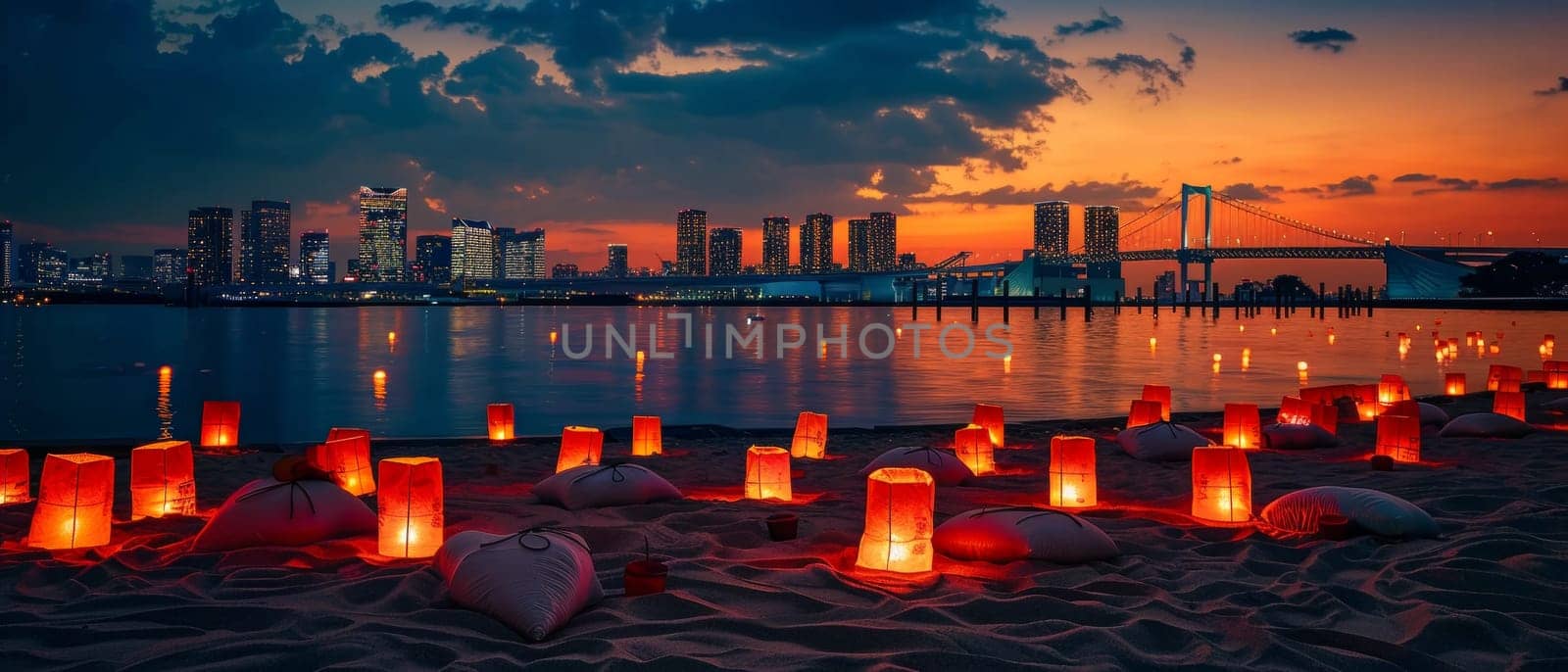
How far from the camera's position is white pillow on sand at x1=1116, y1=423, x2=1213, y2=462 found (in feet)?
31.8

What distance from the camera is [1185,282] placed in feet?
429

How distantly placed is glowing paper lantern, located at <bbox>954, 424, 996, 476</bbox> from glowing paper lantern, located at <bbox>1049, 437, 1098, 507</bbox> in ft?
5.73

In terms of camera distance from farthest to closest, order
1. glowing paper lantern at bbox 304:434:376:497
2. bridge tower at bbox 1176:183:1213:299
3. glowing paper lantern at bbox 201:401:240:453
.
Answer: bridge tower at bbox 1176:183:1213:299
glowing paper lantern at bbox 201:401:240:453
glowing paper lantern at bbox 304:434:376:497

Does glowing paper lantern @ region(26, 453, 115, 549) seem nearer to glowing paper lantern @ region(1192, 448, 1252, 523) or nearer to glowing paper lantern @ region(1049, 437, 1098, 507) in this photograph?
glowing paper lantern @ region(1049, 437, 1098, 507)

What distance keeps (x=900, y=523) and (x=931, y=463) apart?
10.2ft

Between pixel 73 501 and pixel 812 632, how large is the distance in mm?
4359

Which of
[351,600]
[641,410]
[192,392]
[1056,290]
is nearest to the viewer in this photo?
[351,600]

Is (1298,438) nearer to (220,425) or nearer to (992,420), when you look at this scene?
(992,420)

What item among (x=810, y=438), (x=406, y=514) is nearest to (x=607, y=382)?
(x=810, y=438)

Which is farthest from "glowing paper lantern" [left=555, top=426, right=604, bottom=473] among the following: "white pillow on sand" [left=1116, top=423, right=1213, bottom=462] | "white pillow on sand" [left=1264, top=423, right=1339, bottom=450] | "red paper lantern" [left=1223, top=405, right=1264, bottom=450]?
"white pillow on sand" [left=1264, top=423, right=1339, bottom=450]

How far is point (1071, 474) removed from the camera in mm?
7602

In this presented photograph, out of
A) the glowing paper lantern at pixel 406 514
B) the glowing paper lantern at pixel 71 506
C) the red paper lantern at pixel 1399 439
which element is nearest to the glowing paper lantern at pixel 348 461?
the glowing paper lantern at pixel 71 506

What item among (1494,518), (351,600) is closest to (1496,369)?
(1494,518)

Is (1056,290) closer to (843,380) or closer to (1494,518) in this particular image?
(843,380)
